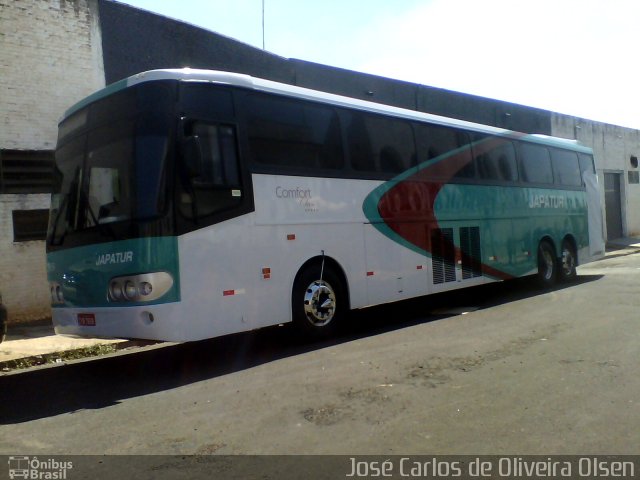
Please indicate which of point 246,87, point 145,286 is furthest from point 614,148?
point 145,286

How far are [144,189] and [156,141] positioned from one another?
544mm

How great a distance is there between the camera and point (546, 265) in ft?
49.0

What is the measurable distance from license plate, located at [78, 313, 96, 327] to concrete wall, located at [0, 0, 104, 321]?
4.76 meters

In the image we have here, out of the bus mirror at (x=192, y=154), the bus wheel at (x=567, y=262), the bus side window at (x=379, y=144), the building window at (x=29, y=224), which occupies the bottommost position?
the bus wheel at (x=567, y=262)

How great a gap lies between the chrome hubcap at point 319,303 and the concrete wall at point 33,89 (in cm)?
599

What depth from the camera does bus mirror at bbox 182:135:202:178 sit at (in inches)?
282

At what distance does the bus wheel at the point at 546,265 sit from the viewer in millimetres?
14742

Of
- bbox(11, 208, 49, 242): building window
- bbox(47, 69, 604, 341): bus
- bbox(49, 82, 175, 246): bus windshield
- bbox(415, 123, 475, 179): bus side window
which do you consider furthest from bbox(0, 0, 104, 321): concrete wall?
bbox(415, 123, 475, 179): bus side window

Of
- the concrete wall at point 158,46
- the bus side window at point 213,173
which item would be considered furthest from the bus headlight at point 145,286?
the concrete wall at point 158,46

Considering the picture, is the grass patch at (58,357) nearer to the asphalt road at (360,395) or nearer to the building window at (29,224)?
the asphalt road at (360,395)

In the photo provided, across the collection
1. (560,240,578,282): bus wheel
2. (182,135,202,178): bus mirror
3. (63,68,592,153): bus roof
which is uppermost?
(63,68,592,153): bus roof

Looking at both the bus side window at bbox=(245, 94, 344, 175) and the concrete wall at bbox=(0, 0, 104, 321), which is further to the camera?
the concrete wall at bbox=(0, 0, 104, 321)

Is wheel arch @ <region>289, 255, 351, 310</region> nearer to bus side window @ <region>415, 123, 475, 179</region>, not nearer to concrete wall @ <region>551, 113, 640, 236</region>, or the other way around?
bus side window @ <region>415, 123, 475, 179</region>
